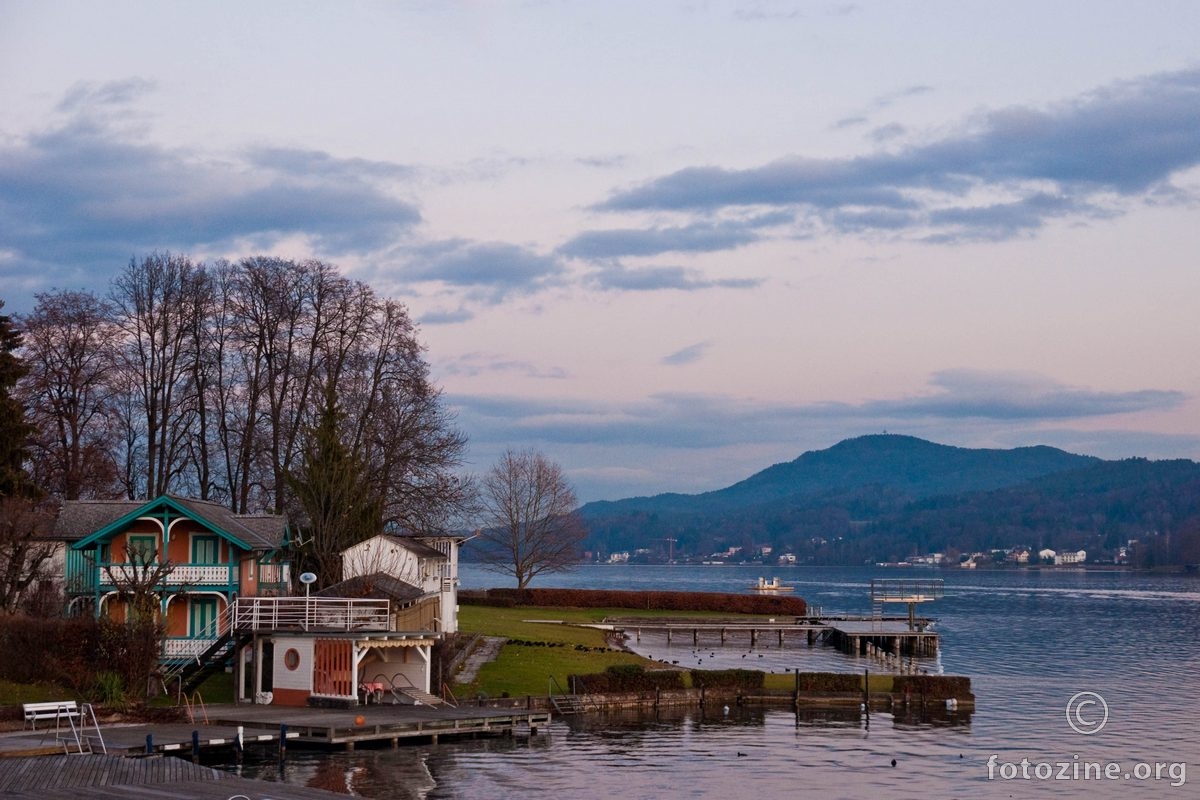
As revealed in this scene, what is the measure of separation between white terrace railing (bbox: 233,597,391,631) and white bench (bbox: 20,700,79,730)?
29.0ft

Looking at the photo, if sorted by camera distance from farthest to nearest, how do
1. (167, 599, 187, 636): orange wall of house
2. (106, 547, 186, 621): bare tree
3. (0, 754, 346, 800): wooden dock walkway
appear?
(167, 599, 187, 636): orange wall of house, (106, 547, 186, 621): bare tree, (0, 754, 346, 800): wooden dock walkway

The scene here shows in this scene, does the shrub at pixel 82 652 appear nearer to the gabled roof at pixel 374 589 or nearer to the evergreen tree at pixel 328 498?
the gabled roof at pixel 374 589

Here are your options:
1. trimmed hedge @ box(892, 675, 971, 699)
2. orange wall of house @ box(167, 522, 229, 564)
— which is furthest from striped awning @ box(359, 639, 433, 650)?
trimmed hedge @ box(892, 675, 971, 699)

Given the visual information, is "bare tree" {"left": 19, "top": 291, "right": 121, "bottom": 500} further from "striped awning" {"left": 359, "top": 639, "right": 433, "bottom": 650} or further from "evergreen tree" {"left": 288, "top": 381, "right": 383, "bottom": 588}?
"striped awning" {"left": 359, "top": 639, "right": 433, "bottom": 650}

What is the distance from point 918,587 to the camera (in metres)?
108

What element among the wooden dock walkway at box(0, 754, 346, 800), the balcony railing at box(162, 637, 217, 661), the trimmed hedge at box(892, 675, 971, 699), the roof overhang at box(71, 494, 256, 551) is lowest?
the trimmed hedge at box(892, 675, 971, 699)

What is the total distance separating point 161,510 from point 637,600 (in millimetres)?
65226

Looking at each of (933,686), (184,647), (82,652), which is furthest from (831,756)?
(82,652)

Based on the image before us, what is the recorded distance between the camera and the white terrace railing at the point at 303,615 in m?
52.0

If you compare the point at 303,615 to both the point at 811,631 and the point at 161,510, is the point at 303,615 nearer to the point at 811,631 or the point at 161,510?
the point at 161,510

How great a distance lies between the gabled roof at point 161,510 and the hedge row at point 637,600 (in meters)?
47.8

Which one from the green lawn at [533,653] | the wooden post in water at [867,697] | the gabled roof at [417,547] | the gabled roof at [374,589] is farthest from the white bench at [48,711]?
the wooden post in water at [867,697]

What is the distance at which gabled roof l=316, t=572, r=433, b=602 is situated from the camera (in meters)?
60.3

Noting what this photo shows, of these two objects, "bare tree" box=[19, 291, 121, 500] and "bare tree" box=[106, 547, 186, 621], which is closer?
"bare tree" box=[106, 547, 186, 621]
